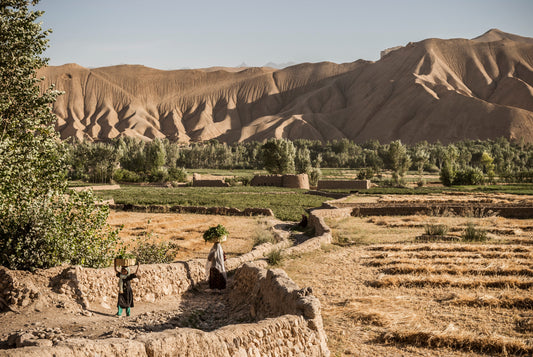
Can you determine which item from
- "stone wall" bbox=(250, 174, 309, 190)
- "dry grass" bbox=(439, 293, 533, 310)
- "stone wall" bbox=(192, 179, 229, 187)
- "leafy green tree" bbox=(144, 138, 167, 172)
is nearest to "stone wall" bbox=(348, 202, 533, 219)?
"dry grass" bbox=(439, 293, 533, 310)

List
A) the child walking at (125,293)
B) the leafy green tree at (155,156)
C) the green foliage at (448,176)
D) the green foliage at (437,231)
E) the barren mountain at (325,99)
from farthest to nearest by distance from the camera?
the barren mountain at (325,99) → the leafy green tree at (155,156) → the green foliage at (448,176) → the green foliage at (437,231) → the child walking at (125,293)

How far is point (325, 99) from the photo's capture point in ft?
521

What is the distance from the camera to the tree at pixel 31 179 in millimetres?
9586

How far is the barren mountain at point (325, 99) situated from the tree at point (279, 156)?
66.5m

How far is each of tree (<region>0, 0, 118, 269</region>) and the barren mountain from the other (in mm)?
111948

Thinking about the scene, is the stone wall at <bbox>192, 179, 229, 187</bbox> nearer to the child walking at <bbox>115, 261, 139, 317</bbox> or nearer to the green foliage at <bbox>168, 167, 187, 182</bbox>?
the green foliage at <bbox>168, 167, 187, 182</bbox>

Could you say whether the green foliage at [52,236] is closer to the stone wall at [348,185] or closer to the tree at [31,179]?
the tree at [31,179]

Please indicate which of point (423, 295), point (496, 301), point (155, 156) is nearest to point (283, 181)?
point (155, 156)

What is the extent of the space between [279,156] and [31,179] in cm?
5190

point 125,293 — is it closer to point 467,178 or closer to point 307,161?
point 467,178

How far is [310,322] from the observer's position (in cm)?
640

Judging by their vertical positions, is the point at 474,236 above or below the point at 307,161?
below

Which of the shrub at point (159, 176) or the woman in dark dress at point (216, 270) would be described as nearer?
the woman in dark dress at point (216, 270)

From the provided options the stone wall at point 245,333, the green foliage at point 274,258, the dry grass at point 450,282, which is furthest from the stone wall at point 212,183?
the stone wall at point 245,333
